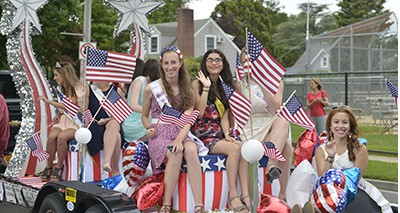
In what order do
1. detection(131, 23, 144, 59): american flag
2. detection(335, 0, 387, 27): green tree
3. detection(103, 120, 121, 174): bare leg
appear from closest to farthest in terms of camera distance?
detection(103, 120, 121, 174): bare leg, detection(131, 23, 144, 59): american flag, detection(335, 0, 387, 27): green tree

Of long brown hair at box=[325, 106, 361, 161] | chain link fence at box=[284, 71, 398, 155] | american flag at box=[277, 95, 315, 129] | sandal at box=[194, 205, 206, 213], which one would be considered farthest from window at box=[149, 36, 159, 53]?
long brown hair at box=[325, 106, 361, 161]

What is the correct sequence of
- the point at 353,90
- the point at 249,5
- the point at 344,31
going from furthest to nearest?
the point at 249,5
the point at 344,31
the point at 353,90

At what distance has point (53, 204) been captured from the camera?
5.70m

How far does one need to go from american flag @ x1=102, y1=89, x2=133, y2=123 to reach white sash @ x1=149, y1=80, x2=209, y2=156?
858mm

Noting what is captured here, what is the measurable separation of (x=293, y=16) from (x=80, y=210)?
83334mm

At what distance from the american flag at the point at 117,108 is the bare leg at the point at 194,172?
129 centimetres

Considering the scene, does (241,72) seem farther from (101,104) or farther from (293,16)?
(293,16)

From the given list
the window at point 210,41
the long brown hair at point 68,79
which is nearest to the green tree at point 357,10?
the window at point 210,41

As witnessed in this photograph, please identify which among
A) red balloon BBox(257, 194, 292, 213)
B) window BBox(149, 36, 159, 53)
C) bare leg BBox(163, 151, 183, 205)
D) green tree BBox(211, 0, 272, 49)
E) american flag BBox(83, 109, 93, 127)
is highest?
green tree BBox(211, 0, 272, 49)

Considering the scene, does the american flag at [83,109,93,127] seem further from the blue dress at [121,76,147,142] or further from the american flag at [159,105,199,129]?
the american flag at [159,105,199,129]

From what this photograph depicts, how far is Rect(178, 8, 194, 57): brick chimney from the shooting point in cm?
4681

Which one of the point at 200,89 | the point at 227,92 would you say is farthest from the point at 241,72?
the point at 227,92

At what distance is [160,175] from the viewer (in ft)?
18.2

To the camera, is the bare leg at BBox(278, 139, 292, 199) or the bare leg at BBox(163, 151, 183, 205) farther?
the bare leg at BBox(278, 139, 292, 199)
